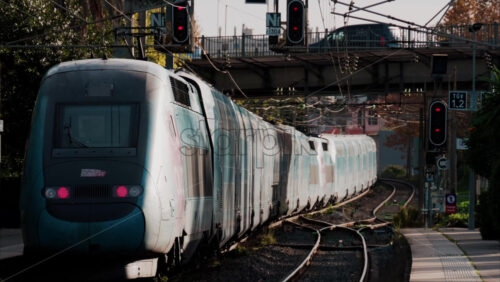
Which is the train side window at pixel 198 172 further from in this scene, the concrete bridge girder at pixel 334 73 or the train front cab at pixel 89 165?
the concrete bridge girder at pixel 334 73

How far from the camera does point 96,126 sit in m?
12.4

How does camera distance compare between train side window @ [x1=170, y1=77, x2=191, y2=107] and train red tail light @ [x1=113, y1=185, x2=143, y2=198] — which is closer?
train red tail light @ [x1=113, y1=185, x2=143, y2=198]

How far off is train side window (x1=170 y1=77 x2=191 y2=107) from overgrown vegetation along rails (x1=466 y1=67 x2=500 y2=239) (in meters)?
9.10


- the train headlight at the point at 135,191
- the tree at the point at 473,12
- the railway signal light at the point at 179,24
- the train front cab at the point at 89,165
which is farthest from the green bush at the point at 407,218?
the tree at the point at 473,12

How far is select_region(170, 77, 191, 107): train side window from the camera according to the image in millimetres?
13545

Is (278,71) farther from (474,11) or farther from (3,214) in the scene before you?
(474,11)

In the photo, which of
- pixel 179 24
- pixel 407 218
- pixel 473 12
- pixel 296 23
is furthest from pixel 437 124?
pixel 473 12

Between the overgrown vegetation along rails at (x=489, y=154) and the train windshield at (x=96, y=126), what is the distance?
Result: 433 inches

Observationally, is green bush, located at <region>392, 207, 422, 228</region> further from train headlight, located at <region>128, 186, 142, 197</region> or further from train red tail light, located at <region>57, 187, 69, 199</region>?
train red tail light, located at <region>57, 187, 69, 199</region>

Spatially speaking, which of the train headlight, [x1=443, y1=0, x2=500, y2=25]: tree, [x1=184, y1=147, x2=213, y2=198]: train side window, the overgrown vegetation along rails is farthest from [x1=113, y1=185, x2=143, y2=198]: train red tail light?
[x1=443, y1=0, x2=500, y2=25]: tree

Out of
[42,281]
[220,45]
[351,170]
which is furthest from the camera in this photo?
[351,170]

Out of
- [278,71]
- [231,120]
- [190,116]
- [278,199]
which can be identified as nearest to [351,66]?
[278,71]

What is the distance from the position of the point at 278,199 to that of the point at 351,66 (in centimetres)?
1251

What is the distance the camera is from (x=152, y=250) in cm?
1211
